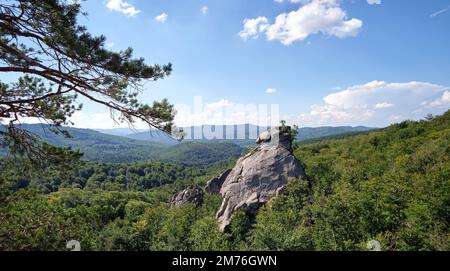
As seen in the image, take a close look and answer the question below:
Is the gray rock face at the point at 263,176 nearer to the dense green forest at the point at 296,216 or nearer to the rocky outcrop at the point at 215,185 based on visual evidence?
the dense green forest at the point at 296,216

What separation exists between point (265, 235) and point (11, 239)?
41.8 feet

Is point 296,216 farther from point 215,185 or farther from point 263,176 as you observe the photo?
point 215,185

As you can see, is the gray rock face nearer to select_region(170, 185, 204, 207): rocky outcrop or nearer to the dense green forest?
the dense green forest

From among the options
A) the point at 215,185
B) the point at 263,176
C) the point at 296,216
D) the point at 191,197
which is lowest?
the point at 191,197

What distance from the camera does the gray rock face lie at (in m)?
25.4

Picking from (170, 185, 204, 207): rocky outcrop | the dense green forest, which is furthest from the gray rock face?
(170, 185, 204, 207): rocky outcrop

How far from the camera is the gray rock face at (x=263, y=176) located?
25391 millimetres

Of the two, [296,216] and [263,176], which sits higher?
[263,176]

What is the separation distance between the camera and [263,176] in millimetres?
25938

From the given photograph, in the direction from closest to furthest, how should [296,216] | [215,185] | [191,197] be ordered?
[296,216]
[215,185]
[191,197]

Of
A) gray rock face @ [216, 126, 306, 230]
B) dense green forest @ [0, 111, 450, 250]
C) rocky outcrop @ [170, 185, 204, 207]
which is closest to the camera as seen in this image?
dense green forest @ [0, 111, 450, 250]

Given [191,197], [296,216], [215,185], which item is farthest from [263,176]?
[191,197]
